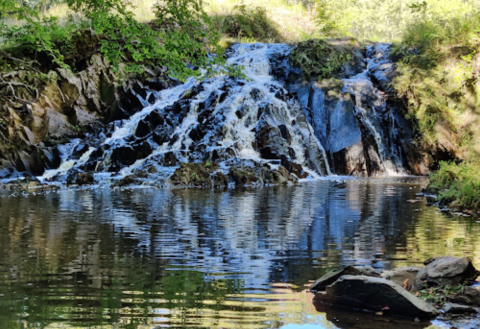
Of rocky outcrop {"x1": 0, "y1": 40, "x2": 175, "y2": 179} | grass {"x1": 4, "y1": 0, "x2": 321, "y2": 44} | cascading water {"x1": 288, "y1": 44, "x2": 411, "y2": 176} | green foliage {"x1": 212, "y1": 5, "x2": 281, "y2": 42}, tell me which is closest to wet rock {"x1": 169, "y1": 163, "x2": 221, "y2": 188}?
rocky outcrop {"x1": 0, "y1": 40, "x2": 175, "y2": 179}

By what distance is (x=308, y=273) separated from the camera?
4.97m

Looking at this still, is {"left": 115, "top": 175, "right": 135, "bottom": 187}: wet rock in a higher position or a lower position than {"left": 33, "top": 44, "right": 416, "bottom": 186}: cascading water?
lower

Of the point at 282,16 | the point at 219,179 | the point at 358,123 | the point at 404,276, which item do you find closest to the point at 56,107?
the point at 219,179

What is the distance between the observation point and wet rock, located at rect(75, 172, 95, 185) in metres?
17.5

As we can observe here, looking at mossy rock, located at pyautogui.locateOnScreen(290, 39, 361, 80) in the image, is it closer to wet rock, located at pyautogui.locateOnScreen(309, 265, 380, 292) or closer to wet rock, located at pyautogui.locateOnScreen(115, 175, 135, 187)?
wet rock, located at pyautogui.locateOnScreen(115, 175, 135, 187)

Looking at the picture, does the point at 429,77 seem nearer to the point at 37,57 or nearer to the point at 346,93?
the point at 346,93

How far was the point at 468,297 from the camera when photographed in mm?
3797

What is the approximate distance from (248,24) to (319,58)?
9.94 m

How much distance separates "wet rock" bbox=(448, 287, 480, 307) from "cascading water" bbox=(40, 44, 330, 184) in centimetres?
1483

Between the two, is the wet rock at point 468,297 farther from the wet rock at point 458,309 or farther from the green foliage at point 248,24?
the green foliage at point 248,24

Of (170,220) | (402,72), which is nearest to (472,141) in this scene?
(402,72)

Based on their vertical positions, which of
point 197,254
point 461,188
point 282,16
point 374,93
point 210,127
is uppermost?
point 282,16

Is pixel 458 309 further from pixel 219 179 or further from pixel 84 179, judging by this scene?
pixel 84 179

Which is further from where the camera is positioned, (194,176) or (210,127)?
→ (210,127)
